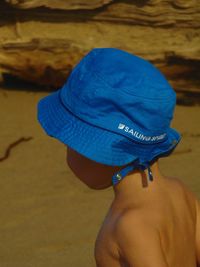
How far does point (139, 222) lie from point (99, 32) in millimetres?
4117

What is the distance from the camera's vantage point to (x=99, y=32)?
628cm

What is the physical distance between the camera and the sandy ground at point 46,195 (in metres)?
4.42

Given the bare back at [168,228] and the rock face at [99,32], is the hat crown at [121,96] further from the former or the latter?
the rock face at [99,32]

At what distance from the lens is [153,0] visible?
6.05 meters

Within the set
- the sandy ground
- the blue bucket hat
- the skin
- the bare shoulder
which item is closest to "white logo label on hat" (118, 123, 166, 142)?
the blue bucket hat

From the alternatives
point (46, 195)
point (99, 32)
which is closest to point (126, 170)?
point (46, 195)

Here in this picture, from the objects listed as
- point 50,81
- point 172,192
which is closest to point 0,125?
point 50,81

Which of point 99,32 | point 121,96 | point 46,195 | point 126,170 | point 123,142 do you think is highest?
point 121,96

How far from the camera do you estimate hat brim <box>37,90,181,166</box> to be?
2264mm

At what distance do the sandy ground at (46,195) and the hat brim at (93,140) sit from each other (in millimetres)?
2032

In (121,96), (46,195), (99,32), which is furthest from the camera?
(99,32)

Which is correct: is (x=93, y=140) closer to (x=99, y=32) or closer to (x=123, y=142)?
(x=123, y=142)

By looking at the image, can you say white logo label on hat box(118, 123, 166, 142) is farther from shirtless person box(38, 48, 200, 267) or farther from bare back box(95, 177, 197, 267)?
bare back box(95, 177, 197, 267)

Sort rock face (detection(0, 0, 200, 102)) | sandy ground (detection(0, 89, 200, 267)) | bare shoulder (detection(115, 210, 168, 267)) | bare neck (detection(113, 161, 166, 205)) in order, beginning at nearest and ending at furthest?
bare shoulder (detection(115, 210, 168, 267)) → bare neck (detection(113, 161, 166, 205)) → sandy ground (detection(0, 89, 200, 267)) → rock face (detection(0, 0, 200, 102))
